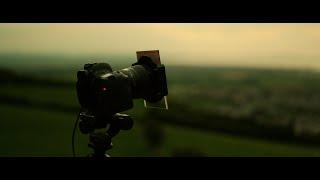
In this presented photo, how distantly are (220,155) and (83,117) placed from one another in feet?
2.67

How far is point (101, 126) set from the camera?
4.17ft

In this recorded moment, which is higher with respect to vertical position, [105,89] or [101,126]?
[105,89]

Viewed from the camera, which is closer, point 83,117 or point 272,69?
point 83,117

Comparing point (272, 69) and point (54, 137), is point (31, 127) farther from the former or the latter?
point (272, 69)

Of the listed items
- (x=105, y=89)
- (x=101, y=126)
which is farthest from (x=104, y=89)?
(x=101, y=126)

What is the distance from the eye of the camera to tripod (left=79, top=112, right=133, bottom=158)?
1.26m

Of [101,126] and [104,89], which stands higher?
[104,89]

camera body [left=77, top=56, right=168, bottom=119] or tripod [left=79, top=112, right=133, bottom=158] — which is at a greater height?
camera body [left=77, top=56, right=168, bottom=119]

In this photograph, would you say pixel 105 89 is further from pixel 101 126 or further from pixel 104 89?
pixel 101 126

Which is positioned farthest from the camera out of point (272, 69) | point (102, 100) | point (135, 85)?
point (272, 69)

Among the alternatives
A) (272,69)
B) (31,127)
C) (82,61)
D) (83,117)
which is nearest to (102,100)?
(83,117)

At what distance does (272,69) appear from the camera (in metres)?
1.84

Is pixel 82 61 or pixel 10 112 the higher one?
pixel 82 61

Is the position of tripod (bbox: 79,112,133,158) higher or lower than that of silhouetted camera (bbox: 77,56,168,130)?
lower
